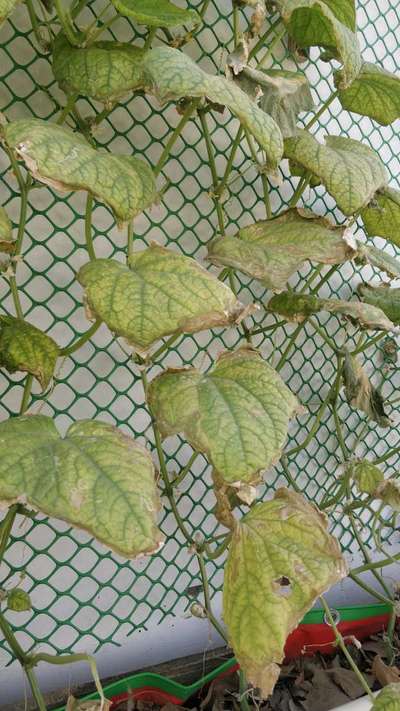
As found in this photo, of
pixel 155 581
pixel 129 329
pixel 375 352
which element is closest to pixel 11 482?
pixel 129 329

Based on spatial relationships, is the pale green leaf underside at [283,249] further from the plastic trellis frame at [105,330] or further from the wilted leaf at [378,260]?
the plastic trellis frame at [105,330]

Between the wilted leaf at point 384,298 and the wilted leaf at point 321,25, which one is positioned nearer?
the wilted leaf at point 321,25


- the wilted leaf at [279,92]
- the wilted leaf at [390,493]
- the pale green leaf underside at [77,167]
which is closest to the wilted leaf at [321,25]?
the wilted leaf at [279,92]

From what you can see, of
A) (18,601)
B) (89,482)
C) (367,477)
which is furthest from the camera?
(367,477)

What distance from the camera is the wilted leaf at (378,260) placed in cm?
91

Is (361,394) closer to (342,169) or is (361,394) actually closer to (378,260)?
(378,260)

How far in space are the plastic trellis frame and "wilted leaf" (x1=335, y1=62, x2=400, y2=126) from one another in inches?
7.3

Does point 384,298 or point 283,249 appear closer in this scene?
point 283,249

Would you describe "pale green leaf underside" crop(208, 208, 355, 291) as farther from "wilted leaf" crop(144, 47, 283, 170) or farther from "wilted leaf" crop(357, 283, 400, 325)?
"wilted leaf" crop(357, 283, 400, 325)

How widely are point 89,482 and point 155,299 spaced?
16cm

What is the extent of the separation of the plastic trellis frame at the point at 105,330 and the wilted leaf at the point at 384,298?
160 mm

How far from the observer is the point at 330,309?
80cm

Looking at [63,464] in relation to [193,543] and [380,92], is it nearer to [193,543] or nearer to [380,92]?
[193,543]

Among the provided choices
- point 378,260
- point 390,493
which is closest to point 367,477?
point 390,493
